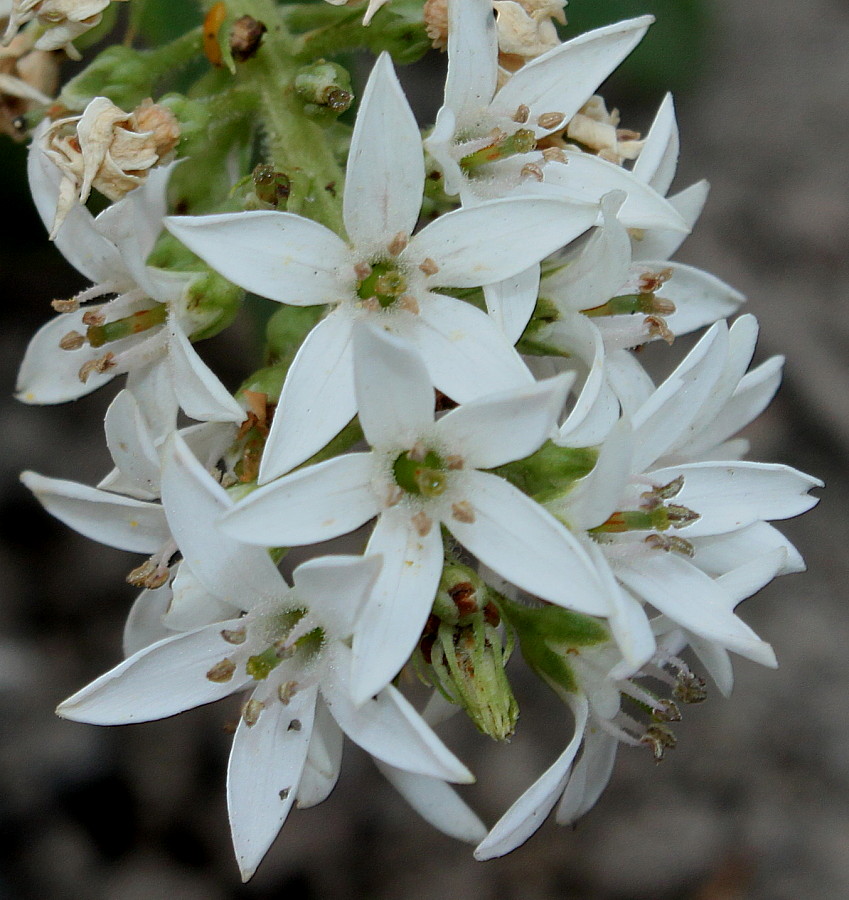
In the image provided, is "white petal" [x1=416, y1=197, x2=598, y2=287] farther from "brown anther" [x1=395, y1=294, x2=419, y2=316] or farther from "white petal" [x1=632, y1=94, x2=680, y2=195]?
"white petal" [x1=632, y1=94, x2=680, y2=195]

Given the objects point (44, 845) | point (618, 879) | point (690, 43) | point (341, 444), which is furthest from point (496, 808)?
point (690, 43)

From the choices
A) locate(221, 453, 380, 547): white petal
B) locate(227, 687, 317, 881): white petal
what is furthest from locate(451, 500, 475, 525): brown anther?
locate(227, 687, 317, 881): white petal

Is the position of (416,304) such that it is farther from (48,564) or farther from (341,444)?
(48,564)

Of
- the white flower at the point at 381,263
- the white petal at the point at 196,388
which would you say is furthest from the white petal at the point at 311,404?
the white petal at the point at 196,388

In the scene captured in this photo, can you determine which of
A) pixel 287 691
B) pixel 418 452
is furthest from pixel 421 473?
pixel 287 691

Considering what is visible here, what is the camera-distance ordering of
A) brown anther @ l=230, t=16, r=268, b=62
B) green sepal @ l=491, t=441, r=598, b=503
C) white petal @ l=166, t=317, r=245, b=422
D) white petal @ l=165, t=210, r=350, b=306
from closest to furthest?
white petal @ l=165, t=210, r=350, b=306 < white petal @ l=166, t=317, r=245, b=422 < green sepal @ l=491, t=441, r=598, b=503 < brown anther @ l=230, t=16, r=268, b=62

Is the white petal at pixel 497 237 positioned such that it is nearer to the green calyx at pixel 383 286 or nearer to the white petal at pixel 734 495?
the green calyx at pixel 383 286

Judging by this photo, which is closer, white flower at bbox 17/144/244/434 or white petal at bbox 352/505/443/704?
white petal at bbox 352/505/443/704
